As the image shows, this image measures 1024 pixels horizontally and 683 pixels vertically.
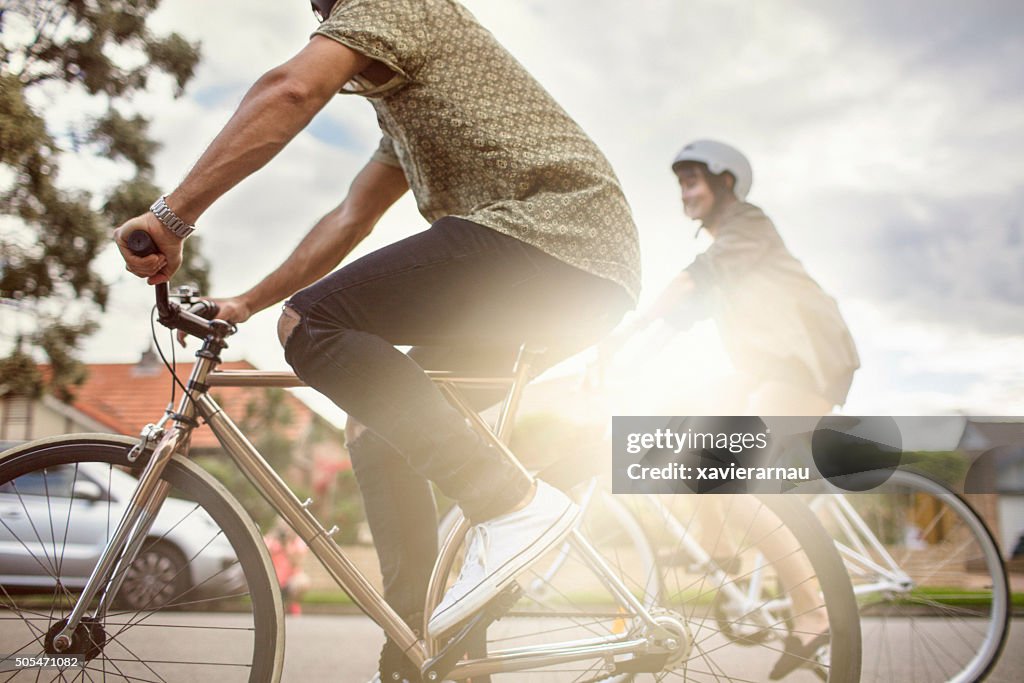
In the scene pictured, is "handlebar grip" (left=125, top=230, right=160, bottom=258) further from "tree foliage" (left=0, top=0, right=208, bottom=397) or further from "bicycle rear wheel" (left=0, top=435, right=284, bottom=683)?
"tree foliage" (left=0, top=0, right=208, bottom=397)

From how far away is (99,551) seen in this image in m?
1.84

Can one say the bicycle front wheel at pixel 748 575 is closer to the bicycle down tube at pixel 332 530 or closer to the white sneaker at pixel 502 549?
the bicycle down tube at pixel 332 530

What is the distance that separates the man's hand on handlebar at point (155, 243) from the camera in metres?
1.53

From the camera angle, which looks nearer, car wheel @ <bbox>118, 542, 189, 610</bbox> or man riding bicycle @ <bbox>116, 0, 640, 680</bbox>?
man riding bicycle @ <bbox>116, 0, 640, 680</bbox>

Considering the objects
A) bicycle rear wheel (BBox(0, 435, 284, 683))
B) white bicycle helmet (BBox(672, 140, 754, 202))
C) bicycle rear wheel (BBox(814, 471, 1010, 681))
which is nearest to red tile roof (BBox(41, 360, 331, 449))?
white bicycle helmet (BBox(672, 140, 754, 202))

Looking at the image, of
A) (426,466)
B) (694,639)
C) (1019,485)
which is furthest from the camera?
(1019,485)

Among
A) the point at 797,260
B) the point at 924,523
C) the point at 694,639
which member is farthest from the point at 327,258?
the point at 924,523

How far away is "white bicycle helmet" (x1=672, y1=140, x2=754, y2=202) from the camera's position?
3.10 metres

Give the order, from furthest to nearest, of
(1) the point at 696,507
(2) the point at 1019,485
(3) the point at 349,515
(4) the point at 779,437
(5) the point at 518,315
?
(3) the point at 349,515, (2) the point at 1019,485, (1) the point at 696,507, (4) the point at 779,437, (5) the point at 518,315

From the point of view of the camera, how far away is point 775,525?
6.57 ft

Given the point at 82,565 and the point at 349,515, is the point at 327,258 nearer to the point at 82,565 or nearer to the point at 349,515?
the point at 82,565

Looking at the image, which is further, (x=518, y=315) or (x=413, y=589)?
(x=413, y=589)

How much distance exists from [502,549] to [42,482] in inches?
44.0

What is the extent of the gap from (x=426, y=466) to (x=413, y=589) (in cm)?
46
